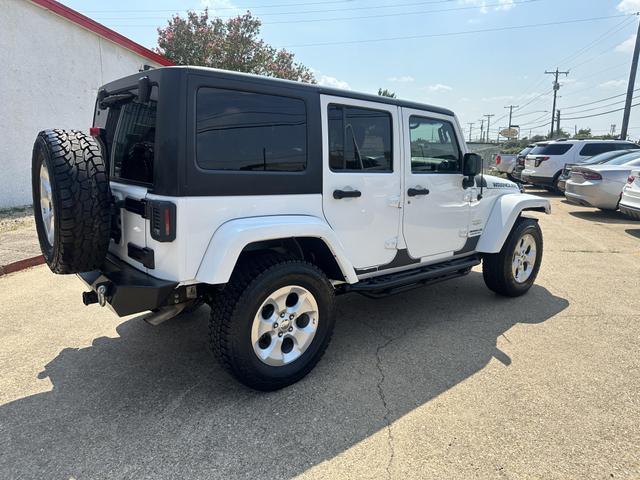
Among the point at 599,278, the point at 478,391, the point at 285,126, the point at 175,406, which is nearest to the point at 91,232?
the point at 175,406

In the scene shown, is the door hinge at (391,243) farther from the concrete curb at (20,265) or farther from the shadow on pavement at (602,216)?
the shadow on pavement at (602,216)

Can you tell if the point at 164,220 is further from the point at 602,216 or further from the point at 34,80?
the point at 602,216

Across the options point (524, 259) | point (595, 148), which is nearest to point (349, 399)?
point (524, 259)

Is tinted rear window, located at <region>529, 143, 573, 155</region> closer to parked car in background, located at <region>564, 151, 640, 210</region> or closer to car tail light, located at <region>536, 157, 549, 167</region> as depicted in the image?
car tail light, located at <region>536, 157, 549, 167</region>

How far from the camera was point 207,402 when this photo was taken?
285 centimetres

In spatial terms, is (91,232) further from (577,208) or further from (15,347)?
(577,208)

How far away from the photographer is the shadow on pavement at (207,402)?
2.30 m

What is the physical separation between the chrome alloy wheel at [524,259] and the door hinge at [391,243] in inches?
70.7

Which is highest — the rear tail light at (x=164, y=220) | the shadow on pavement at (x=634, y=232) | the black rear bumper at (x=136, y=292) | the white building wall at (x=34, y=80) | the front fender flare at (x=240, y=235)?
the white building wall at (x=34, y=80)

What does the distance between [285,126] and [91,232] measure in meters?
1.42

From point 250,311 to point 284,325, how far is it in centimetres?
35

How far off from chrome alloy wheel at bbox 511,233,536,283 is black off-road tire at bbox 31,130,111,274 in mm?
4099

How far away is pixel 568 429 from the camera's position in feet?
8.60

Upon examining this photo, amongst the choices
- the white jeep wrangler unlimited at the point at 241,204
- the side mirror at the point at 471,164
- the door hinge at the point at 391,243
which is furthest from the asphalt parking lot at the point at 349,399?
the side mirror at the point at 471,164
